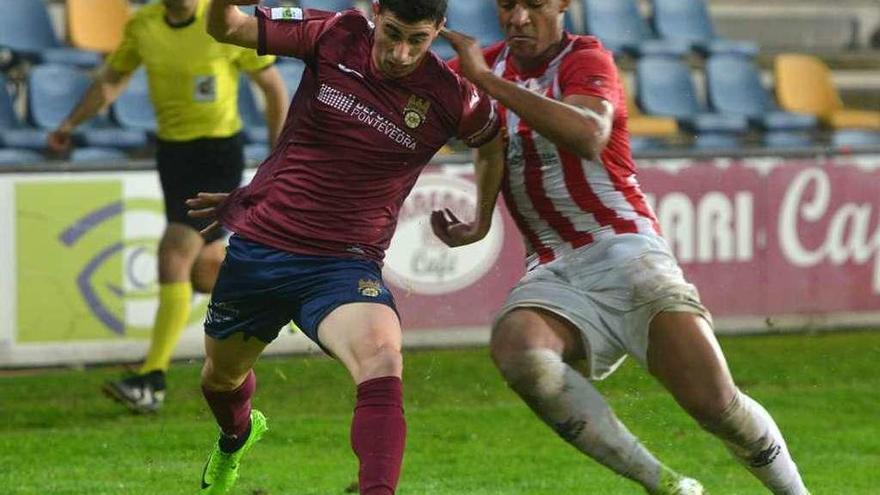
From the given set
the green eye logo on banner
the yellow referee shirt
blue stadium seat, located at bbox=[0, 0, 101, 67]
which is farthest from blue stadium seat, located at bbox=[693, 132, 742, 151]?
the yellow referee shirt

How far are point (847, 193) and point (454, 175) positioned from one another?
2743 mm

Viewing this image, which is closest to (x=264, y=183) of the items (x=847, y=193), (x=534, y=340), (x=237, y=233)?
(x=237, y=233)

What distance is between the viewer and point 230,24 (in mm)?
5480

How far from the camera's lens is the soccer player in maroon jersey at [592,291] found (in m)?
5.52

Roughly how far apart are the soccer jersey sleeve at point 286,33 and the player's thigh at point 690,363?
1388 millimetres

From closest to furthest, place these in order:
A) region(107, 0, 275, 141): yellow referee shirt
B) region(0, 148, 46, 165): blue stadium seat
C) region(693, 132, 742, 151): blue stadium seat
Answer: region(107, 0, 275, 141): yellow referee shirt < region(0, 148, 46, 165): blue stadium seat < region(693, 132, 742, 151): blue stadium seat

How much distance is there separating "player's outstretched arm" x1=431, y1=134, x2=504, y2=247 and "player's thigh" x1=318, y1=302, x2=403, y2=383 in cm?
57

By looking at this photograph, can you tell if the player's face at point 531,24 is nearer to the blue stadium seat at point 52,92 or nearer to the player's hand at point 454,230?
the player's hand at point 454,230

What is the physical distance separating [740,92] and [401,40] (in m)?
10.1

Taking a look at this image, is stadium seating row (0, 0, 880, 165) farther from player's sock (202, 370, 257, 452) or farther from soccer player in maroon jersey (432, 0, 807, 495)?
soccer player in maroon jersey (432, 0, 807, 495)

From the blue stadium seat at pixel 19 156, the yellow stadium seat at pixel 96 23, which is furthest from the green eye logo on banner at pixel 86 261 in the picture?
the yellow stadium seat at pixel 96 23

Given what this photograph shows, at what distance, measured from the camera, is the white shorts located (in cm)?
564

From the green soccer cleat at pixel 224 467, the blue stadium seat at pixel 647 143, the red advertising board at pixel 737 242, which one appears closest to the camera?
the green soccer cleat at pixel 224 467

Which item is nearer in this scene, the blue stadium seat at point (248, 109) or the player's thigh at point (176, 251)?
the player's thigh at point (176, 251)
